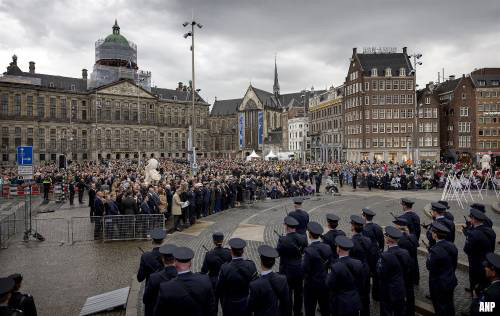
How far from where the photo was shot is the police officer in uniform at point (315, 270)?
646cm

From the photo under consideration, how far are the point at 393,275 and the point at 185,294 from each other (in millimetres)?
3668

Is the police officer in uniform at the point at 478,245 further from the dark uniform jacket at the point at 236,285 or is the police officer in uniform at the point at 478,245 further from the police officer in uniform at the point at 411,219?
the dark uniform jacket at the point at 236,285

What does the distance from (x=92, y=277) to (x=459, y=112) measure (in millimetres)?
73063

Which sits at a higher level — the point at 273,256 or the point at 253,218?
the point at 273,256

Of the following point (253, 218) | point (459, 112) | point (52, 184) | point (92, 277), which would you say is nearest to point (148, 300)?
point (92, 277)

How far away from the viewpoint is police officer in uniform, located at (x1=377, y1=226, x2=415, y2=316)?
6.20m

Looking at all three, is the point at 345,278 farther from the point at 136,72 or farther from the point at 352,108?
the point at 136,72

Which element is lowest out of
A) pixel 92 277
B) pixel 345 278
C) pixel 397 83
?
pixel 92 277

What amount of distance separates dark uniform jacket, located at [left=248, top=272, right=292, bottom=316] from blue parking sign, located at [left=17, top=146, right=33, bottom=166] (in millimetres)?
11601

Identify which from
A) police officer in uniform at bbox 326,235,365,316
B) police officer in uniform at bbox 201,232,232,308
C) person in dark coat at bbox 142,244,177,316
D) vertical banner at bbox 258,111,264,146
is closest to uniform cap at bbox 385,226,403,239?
police officer in uniform at bbox 326,235,365,316

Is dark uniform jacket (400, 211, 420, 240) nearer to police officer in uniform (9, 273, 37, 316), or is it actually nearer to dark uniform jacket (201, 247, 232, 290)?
dark uniform jacket (201, 247, 232, 290)

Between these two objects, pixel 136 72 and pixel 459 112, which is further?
pixel 136 72

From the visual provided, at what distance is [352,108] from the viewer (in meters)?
68.2

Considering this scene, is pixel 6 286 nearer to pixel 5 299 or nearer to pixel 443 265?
pixel 5 299
